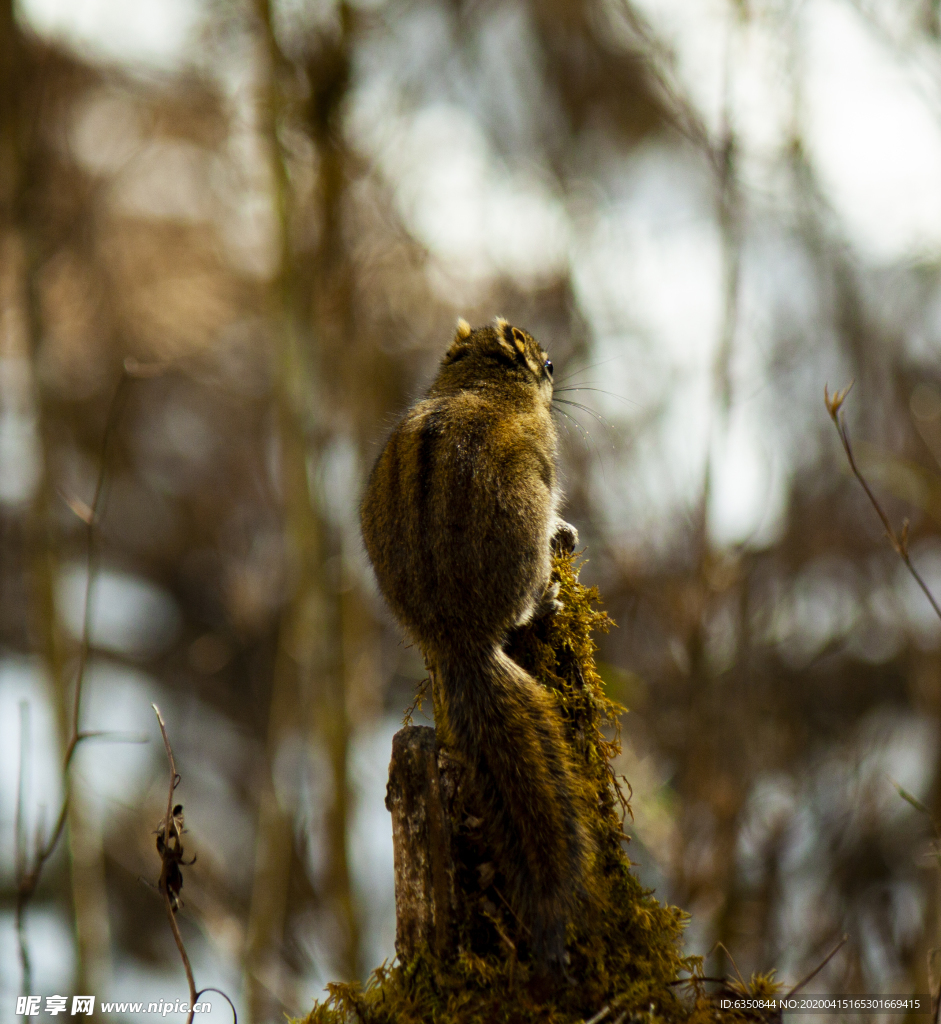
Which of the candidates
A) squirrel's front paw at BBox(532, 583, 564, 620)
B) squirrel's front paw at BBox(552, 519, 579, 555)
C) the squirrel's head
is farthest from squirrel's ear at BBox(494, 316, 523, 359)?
squirrel's front paw at BBox(532, 583, 564, 620)

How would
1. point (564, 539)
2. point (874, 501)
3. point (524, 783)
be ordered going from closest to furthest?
point (524, 783)
point (874, 501)
point (564, 539)

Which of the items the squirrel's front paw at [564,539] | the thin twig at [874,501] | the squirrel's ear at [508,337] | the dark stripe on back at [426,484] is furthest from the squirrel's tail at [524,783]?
the squirrel's ear at [508,337]

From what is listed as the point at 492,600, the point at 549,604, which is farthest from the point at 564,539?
the point at 492,600

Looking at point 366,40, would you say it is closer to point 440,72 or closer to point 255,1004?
point 440,72

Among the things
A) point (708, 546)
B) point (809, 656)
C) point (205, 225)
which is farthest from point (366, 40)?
point (809, 656)

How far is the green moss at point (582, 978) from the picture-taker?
1.88 m

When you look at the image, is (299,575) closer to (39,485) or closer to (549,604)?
(39,485)

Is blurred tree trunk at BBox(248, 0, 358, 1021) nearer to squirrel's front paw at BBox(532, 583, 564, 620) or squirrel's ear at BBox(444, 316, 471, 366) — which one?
squirrel's ear at BBox(444, 316, 471, 366)

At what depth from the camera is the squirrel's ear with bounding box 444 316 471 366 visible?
3.12 metres

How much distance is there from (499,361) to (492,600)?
1039 mm

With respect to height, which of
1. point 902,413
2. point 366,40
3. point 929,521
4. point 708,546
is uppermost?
point 366,40

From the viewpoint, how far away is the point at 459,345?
3.16 metres

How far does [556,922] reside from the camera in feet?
6.33

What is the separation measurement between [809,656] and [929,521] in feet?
5.12
